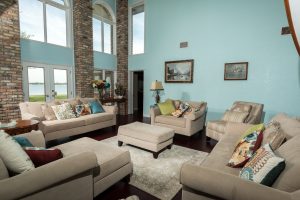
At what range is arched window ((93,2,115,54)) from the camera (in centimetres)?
629

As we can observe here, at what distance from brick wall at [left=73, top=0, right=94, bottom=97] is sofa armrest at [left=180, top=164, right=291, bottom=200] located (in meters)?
5.19

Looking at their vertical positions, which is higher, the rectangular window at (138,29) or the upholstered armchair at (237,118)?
the rectangular window at (138,29)

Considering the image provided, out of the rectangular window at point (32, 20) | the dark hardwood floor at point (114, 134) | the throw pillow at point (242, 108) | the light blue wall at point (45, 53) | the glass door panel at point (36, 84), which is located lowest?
the dark hardwood floor at point (114, 134)

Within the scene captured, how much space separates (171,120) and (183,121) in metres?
0.32

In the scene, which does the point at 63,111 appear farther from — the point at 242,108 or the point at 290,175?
the point at 242,108

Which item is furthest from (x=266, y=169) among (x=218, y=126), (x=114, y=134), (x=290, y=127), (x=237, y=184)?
(x=114, y=134)

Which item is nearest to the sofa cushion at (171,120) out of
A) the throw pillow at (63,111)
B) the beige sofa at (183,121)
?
the beige sofa at (183,121)

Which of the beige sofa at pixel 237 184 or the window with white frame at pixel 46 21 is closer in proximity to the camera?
the beige sofa at pixel 237 184

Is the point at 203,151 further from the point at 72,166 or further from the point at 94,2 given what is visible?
the point at 94,2

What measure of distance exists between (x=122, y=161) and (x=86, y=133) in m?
2.69

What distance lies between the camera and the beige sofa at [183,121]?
12.9 ft

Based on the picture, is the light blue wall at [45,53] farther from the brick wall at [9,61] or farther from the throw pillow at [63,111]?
the throw pillow at [63,111]

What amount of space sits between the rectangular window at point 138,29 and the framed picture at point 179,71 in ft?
5.09

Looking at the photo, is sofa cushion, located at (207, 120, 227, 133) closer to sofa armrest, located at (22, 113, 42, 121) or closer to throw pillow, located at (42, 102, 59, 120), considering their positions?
throw pillow, located at (42, 102, 59, 120)
